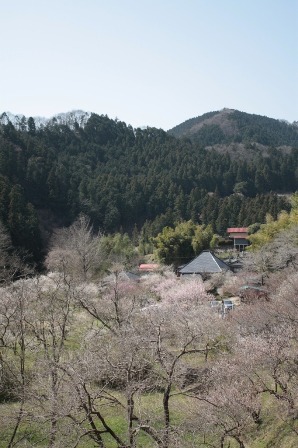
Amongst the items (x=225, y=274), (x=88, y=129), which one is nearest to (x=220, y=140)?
(x=88, y=129)

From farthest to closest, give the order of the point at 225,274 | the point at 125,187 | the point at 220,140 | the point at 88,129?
the point at 220,140
the point at 88,129
the point at 125,187
the point at 225,274

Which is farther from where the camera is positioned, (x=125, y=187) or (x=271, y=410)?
(x=125, y=187)

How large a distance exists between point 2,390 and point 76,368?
572 centimetres

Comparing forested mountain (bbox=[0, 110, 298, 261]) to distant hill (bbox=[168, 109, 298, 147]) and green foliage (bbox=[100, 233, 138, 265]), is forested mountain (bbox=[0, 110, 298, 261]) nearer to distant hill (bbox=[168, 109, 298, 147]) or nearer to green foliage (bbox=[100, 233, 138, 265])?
green foliage (bbox=[100, 233, 138, 265])

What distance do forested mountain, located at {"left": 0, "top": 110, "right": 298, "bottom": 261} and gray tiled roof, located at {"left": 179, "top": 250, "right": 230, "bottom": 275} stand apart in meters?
13.6

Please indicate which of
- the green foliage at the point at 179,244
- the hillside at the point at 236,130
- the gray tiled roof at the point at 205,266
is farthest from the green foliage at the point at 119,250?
the hillside at the point at 236,130

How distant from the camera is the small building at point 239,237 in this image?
44406 mm

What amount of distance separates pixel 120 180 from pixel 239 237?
1960 centimetres

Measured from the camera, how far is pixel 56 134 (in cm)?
6562

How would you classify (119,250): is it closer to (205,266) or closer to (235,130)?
(205,266)

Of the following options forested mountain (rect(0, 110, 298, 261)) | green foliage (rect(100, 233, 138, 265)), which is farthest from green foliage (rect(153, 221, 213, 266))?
forested mountain (rect(0, 110, 298, 261))

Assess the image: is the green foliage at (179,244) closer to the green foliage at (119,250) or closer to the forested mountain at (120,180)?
the green foliage at (119,250)

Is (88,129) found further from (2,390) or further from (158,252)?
(2,390)

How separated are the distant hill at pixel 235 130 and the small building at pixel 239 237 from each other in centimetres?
4811
